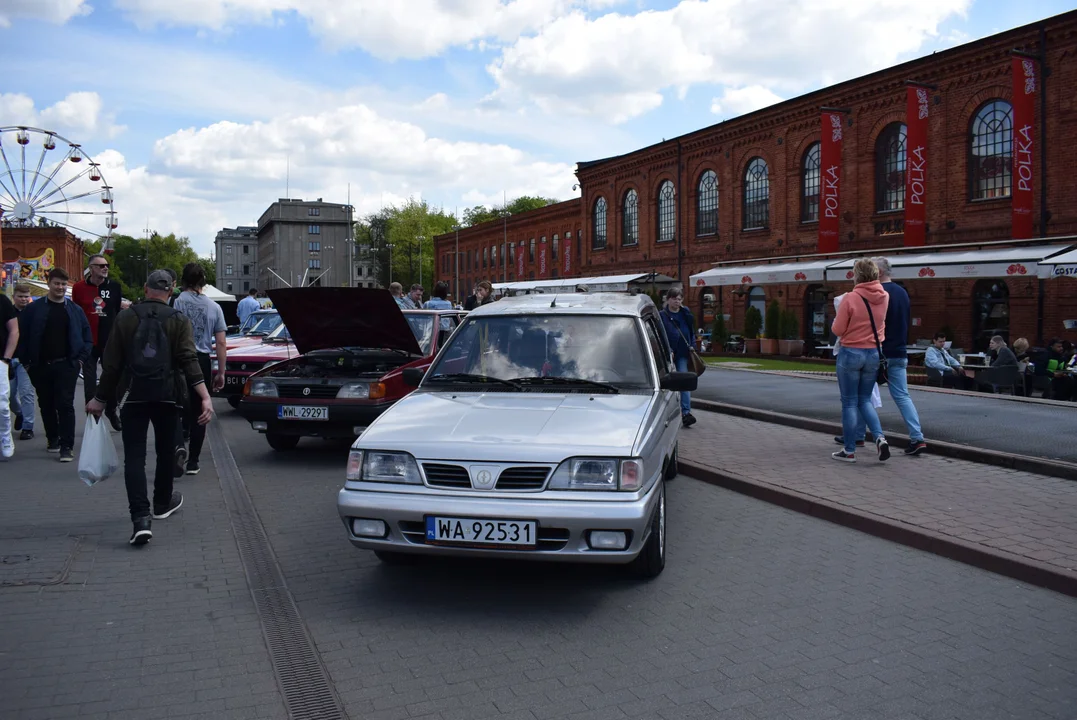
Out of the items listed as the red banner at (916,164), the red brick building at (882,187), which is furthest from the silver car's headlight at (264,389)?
the red banner at (916,164)

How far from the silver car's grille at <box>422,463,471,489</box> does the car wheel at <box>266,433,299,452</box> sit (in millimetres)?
5593

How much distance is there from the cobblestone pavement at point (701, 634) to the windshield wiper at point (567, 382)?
1.15 metres

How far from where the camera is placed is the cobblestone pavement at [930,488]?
6.02 meters

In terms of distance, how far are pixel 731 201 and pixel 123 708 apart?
132ft

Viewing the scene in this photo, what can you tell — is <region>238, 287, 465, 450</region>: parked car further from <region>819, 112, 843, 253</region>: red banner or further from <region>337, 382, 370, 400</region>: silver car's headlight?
<region>819, 112, 843, 253</region>: red banner

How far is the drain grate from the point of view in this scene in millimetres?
3686

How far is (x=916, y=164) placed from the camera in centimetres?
2967

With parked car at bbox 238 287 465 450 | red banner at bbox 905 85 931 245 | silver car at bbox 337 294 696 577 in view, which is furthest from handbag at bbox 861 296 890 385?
red banner at bbox 905 85 931 245

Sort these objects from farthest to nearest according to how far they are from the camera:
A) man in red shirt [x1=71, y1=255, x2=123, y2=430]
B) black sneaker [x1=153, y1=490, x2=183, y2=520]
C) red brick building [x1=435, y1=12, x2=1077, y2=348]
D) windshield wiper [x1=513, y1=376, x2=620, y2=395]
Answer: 1. red brick building [x1=435, y1=12, x2=1077, y2=348]
2. man in red shirt [x1=71, y1=255, x2=123, y2=430]
3. black sneaker [x1=153, y1=490, x2=183, y2=520]
4. windshield wiper [x1=513, y1=376, x2=620, y2=395]

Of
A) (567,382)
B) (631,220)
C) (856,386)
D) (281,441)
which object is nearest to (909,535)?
(567,382)

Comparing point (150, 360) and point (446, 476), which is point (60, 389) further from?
point (446, 476)

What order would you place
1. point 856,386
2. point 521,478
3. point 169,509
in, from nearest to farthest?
point 521,478
point 169,509
point 856,386

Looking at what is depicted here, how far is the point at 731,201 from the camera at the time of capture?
41.4 m

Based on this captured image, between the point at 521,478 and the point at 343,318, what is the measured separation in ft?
20.2
